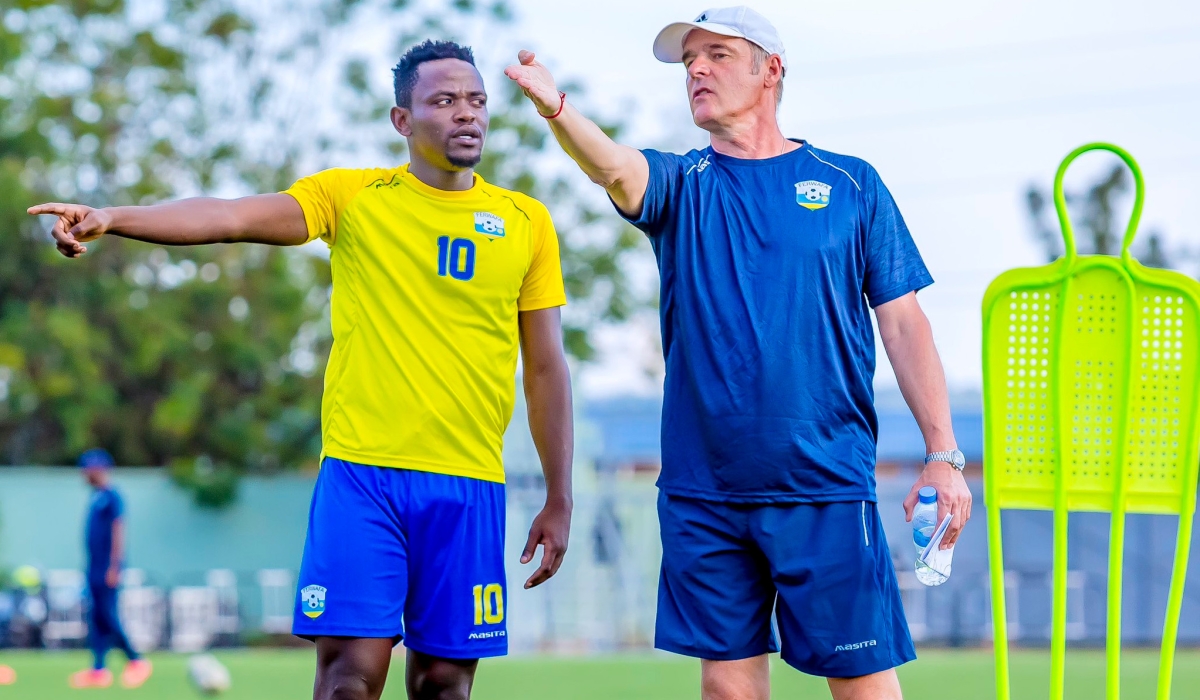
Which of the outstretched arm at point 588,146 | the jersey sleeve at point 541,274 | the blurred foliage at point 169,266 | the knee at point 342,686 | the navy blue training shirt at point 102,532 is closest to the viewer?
the outstretched arm at point 588,146

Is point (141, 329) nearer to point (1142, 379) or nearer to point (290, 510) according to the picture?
point (290, 510)

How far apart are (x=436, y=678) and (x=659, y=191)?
5.32 ft

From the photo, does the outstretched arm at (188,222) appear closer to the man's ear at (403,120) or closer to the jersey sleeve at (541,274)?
the man's ear at (403,120)

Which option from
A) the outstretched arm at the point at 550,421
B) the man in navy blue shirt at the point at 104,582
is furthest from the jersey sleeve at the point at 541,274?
the man in navy blue shirt at the point at 104,582

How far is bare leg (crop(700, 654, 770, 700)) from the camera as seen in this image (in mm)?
4105

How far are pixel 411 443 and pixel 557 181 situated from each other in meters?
22.5

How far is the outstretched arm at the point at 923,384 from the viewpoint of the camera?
13.0 ft

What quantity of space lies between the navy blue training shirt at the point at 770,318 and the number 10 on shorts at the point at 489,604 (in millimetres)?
658

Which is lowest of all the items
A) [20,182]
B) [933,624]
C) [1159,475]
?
[933,624]

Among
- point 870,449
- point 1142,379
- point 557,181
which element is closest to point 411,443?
point 870,449

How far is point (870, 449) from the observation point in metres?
4.20

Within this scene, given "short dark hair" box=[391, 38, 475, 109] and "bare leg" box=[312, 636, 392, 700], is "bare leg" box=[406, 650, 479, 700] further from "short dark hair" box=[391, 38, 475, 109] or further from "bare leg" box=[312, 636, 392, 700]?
"short dark hair" box=[391, 38, 475, 109]

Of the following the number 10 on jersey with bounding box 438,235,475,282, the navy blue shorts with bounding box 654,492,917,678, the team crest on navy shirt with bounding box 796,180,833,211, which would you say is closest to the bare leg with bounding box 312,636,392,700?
the navy blue shorts with bounding box 654,492,917,678

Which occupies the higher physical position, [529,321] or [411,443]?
[529,321]
